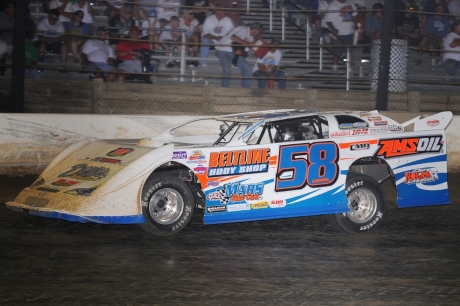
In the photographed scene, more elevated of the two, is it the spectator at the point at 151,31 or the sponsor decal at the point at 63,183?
the spectator at the point at 151,31

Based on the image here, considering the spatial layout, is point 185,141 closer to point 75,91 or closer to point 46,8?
point 75,91

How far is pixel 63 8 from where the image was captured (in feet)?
47.8

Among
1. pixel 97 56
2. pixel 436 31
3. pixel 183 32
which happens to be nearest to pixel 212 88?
pixel 183 32

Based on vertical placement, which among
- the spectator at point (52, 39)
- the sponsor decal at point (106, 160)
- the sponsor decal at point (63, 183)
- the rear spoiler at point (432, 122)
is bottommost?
the sponsor decal at point (63, 183)

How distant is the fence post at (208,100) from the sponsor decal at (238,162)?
5514mm

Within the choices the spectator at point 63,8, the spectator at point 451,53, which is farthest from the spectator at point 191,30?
the spectator at point 451,53

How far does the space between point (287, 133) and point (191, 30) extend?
7532mm

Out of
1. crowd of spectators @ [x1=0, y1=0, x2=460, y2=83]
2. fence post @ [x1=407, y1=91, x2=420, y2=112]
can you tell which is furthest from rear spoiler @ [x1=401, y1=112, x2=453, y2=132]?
crowd of spectators @ [x1=0, y1=0, x2=460, y2=83]

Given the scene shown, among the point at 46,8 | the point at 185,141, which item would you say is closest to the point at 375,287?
Result: the point at 185,141

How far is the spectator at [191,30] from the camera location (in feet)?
49.1

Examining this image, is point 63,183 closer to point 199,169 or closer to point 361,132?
point 199,169

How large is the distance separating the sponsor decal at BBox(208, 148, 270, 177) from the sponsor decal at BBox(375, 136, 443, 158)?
56.4 inches

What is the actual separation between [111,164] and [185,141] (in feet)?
6.48

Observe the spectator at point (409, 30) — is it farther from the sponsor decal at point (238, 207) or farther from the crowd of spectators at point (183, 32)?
the sponsor decal at point (238, 207)
